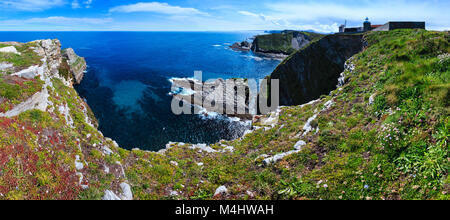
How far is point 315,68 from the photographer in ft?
165

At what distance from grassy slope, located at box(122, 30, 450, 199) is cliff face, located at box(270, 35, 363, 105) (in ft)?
98.4

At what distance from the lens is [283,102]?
54375 mm

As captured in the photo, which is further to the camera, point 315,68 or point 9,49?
point 315,68

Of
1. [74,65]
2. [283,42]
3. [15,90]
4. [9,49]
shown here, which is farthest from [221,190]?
[283,42]

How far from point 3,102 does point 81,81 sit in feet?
285

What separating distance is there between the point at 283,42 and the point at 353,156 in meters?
182

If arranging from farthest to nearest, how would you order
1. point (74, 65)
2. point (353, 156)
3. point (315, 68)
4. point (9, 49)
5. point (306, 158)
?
point (74, 65), point (315, 68), point (9, 49), point (306, 158), point (353, 156)

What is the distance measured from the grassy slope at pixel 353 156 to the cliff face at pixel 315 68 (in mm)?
29985

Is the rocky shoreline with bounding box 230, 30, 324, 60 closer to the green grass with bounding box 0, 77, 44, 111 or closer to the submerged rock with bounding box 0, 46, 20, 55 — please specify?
the submerged rock with bounding box 0, 46, 20, 55

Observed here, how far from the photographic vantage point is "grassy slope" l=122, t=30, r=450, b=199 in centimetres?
742

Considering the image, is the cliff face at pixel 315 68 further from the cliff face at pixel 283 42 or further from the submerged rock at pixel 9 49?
the cliff face at pixel 283 42

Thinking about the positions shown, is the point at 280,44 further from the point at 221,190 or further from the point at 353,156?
the point at 221,190

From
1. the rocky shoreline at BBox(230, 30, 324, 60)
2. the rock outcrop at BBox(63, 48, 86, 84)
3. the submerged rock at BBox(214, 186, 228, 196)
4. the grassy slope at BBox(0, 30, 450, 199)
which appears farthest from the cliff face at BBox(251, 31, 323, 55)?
the submerged rock at BBox(214, 186, 228, 196)
